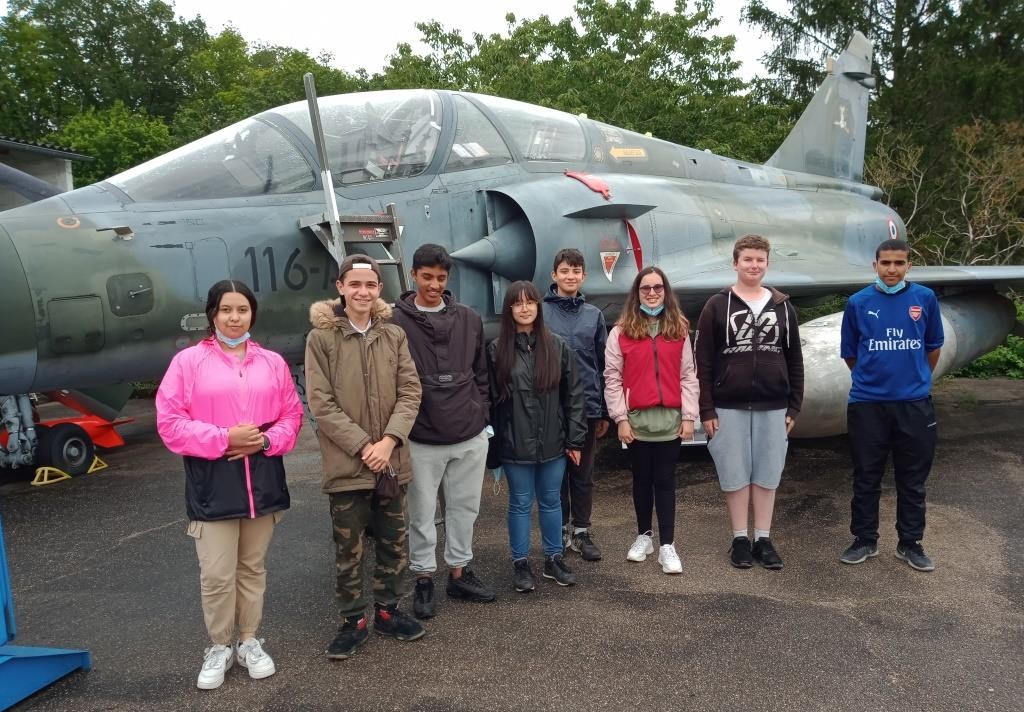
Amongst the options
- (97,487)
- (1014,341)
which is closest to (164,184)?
(97,487)

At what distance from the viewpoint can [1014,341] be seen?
38.9ft

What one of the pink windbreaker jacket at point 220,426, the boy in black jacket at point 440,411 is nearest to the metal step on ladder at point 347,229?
the boy in black jacket at point 440,411

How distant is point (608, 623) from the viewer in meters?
3.31

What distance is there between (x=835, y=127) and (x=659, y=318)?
8.57 m

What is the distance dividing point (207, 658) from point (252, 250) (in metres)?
2.35

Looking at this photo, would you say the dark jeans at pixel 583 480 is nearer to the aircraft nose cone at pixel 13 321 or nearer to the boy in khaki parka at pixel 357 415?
the boy in khaki parka at pixel 357 415

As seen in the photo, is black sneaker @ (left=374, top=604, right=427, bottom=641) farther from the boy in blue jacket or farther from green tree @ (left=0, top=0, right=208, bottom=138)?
green tree @ (left=0, top=0, right=208, bottom=138)

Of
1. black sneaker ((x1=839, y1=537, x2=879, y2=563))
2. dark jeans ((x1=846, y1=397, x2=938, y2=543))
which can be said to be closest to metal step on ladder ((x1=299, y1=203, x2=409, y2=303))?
dark jeans ((x1=846, y1=397, x2=938, y2=543))

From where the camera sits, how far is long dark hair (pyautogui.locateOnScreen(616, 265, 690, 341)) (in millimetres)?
3822

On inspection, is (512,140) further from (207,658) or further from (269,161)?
(207,658)

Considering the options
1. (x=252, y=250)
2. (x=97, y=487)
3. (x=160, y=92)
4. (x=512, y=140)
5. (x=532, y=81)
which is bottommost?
(x=97, y=487)

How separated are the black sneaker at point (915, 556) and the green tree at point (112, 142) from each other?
22403 millimetres

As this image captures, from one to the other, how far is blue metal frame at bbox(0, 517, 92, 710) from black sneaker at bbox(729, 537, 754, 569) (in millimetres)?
3173

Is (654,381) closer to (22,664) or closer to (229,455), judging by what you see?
(229,455)
